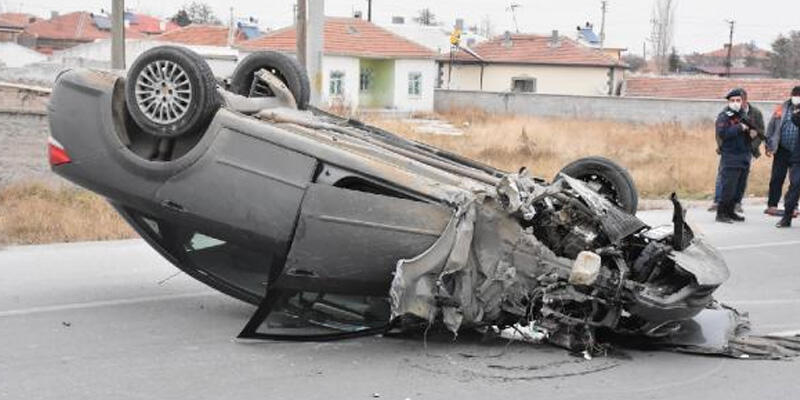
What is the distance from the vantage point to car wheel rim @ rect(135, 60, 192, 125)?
18.2 ft

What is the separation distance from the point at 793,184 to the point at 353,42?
1541 inches

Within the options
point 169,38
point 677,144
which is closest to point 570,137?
point 677,144

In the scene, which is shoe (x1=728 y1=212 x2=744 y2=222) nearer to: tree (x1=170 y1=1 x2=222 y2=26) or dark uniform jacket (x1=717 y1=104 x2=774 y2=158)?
dark uniform jacket (x1=717 y1=104 x2=774 y2=158)


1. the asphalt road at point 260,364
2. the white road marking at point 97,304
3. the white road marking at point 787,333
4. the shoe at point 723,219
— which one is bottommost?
the shoe at point 723,219

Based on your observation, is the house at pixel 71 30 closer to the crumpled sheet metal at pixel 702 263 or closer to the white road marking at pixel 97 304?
the white road marking at pixel 97 304

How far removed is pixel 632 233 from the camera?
18.1ft

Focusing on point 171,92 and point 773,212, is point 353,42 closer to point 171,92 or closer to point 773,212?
point 773,212

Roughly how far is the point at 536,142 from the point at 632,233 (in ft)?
61.3

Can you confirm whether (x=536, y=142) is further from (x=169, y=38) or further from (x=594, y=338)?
(x=169, y=38)

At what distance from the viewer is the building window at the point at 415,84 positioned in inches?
1978

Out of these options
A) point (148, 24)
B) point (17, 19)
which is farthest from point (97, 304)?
point (17, 19)

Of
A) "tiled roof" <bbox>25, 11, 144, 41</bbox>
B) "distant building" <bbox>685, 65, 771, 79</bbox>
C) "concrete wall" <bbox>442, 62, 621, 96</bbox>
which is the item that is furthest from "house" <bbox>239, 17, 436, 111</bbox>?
"distant building" <bbox>685, 65, 771, 79</bbox>

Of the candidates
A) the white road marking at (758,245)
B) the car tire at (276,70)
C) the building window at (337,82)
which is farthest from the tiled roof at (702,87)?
the car tire at (276,70)

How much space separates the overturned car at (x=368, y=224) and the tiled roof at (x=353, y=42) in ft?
136
